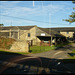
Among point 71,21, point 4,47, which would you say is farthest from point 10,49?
point 71,21

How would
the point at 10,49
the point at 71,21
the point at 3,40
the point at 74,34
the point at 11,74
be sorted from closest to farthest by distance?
the point at 11,74
the point at 71,21
the point at 10,49
the point at 3,40
the point at 74,34

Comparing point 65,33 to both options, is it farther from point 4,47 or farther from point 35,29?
point 4,47

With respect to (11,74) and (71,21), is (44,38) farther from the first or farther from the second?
(11,74)

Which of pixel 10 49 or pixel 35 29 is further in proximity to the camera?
pixel 35 29

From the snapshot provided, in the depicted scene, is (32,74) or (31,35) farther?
(31,35)

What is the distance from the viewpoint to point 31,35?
41.2 m

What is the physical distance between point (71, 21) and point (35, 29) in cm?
2211

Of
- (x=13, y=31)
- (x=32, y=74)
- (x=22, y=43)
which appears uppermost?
(x=13, y=31)

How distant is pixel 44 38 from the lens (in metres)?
42.2

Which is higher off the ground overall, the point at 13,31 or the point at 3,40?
the point at 13,31

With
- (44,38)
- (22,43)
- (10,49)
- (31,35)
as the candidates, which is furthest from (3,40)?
(44,38)

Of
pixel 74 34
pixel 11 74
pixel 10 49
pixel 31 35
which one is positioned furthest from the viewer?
pixel 74 34

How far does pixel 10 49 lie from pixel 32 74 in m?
17.7

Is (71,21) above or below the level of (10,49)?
above
